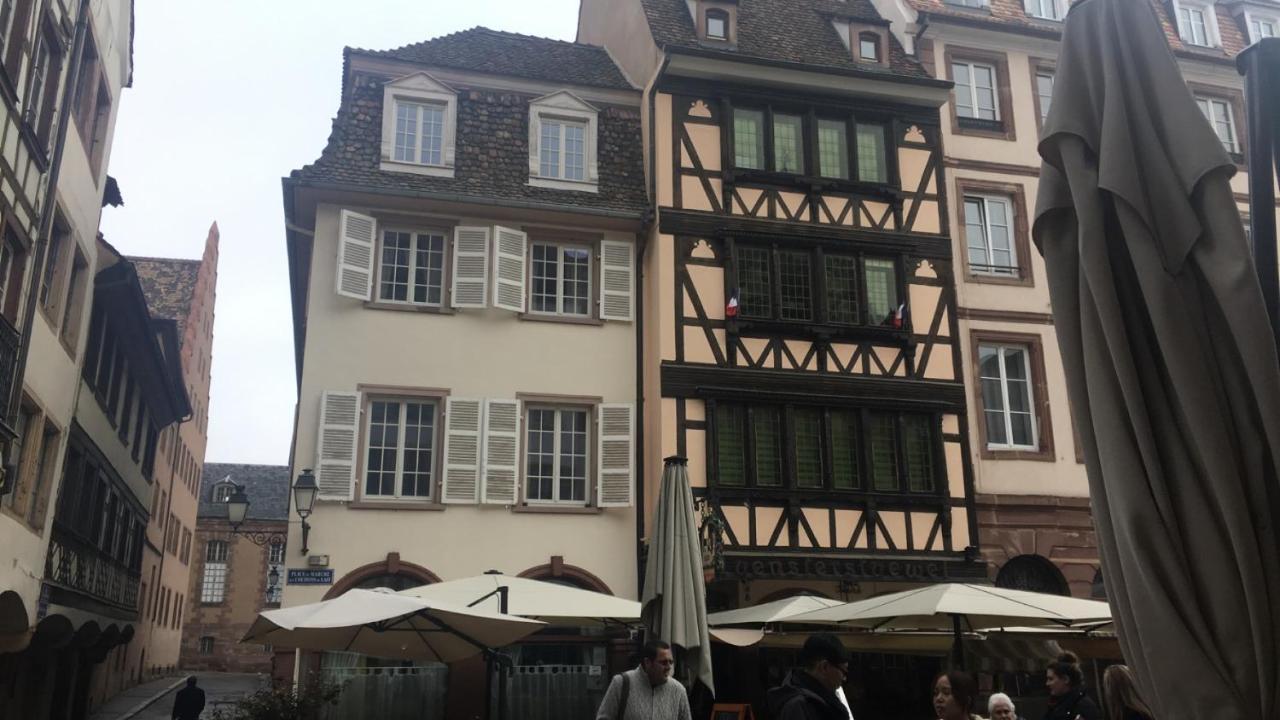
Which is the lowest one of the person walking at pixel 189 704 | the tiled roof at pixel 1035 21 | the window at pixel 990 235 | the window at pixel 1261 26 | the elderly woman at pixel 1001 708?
the person walking at pixel 189 704

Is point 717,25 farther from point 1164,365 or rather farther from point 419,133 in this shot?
point 1164,365

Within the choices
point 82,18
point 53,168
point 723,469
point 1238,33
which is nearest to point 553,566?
point 723,469

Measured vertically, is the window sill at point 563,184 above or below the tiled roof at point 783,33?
below

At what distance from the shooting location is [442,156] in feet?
57.6

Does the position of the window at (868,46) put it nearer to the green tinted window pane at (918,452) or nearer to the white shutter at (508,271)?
the green tinted window pane at (918,452)

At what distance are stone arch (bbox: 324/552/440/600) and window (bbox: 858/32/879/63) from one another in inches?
464

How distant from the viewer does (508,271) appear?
55.9 feet

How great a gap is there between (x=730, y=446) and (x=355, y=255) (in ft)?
21.0

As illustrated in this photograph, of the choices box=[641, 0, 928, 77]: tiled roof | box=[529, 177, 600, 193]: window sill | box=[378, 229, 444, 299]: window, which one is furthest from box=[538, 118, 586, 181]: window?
box=[378, 229, 444, 299]: window

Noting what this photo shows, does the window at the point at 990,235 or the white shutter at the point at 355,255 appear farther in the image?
the window at the point at 990,235

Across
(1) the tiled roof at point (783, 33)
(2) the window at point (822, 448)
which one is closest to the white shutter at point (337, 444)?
(2) the window at point (822, 448)

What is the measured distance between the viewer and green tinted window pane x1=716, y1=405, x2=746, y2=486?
1638 cm

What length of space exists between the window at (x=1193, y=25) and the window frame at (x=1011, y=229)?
6301 mm

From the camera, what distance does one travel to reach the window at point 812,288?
17406mm
